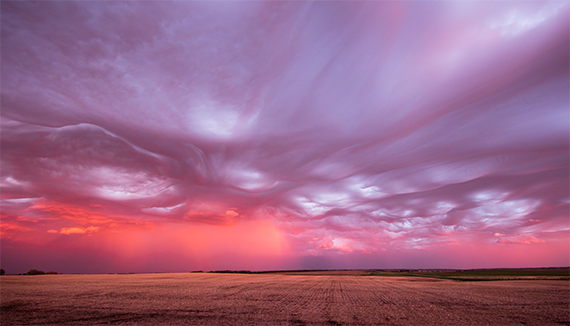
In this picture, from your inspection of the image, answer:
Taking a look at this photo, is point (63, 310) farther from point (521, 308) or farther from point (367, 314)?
point (521, 308)

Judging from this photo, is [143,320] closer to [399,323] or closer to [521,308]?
[399,323]

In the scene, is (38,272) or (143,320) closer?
(143,320)

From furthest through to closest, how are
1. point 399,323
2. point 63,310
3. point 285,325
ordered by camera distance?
point 63,310
point 399,323
point 285,325

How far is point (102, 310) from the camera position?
2309cm

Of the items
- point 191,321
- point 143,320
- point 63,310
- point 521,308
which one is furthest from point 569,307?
point 63,310

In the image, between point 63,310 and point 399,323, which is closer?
point 399,323

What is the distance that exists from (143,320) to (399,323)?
61.2ft

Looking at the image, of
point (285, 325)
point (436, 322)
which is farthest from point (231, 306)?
point (436, 322)

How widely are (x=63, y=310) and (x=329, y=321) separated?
21.7 metres

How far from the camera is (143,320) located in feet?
65.1

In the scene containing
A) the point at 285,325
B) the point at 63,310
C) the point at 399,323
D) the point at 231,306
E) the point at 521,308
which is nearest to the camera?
the point at 285,325

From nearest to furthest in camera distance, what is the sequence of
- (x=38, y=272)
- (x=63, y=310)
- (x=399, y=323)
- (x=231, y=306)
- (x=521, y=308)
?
(x=399, y=323) < (x=63, y=310) < (x=231, y=306) < (x=521, y=308) < (x=38, y=272)

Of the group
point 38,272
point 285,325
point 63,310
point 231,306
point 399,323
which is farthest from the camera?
point 38,272

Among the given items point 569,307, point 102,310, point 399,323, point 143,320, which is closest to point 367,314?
point 399,323
